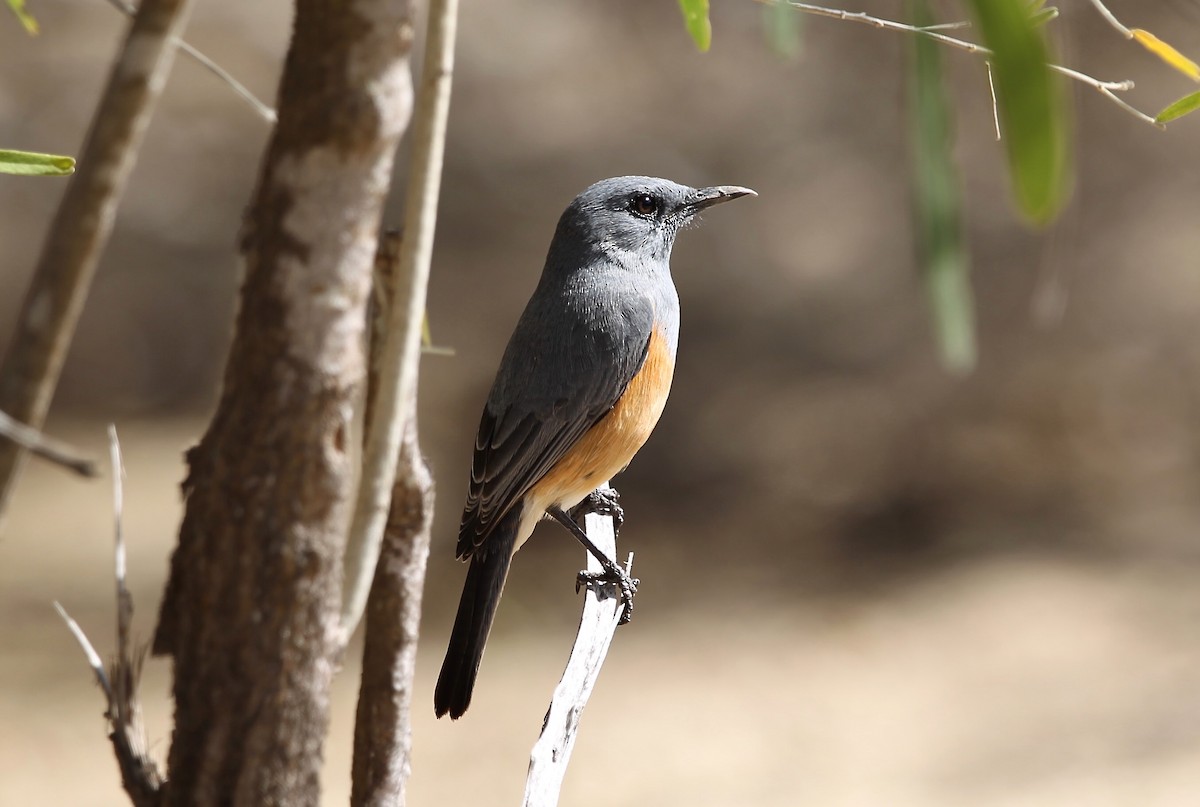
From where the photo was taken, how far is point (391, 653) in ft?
5.86

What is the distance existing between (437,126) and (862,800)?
23.3 feet

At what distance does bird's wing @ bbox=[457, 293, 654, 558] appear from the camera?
13.3 ft

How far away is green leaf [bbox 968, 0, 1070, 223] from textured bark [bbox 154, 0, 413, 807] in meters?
0.65

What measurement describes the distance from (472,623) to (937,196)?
267 cm

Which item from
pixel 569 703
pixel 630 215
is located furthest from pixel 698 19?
pixel 630 215

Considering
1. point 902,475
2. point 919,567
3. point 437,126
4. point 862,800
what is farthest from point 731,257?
point 437,126

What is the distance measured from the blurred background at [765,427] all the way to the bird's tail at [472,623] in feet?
13.6

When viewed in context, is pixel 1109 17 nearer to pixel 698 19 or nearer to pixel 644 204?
pixel 698 19

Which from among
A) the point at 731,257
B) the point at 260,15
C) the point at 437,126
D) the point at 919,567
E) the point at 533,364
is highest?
the point at 260,15

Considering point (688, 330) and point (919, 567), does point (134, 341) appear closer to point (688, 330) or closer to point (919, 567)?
point (688, 330)

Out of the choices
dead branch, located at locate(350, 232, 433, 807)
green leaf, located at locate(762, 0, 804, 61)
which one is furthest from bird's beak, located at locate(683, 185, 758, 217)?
green leaf, located at locate(762, 0, 804, 61)

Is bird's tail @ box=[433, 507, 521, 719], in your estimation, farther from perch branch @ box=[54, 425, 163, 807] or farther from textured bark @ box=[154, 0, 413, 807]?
textured bark @ box=[154, 0, 413, 807]

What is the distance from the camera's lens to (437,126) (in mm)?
1471

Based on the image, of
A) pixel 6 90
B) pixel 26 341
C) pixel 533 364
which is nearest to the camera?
pixel 26 341
